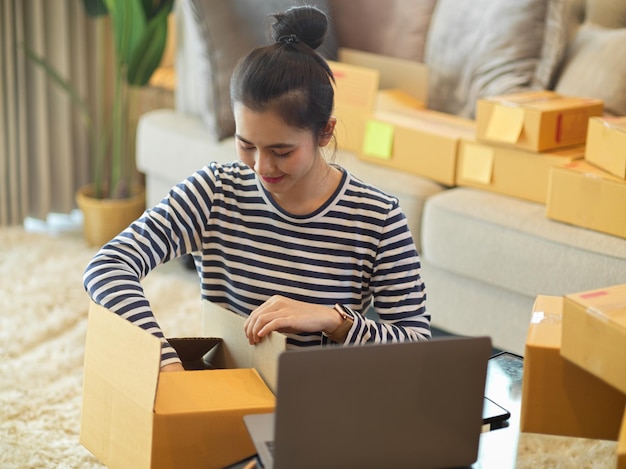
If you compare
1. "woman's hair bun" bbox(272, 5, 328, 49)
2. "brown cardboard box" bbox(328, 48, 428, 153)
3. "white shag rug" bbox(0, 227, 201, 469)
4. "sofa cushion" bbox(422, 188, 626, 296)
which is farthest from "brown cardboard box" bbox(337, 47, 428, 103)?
"woman's hair bun" bbox(272, 5, 328, 49)

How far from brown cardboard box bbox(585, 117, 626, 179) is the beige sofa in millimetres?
158

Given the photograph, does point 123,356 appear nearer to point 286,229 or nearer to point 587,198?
point 286,229

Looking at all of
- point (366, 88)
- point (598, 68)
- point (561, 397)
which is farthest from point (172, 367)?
point (598, 68)

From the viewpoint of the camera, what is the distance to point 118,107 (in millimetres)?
3043

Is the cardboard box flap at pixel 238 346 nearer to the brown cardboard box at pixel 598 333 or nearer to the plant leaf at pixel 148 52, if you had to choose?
the brown cardboard box at pixel 598 333

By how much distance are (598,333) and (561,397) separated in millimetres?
149

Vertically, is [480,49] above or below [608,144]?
above

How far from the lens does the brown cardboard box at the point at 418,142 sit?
7.56ft

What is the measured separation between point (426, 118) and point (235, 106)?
1329mm

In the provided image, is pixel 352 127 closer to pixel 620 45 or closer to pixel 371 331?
pixel 620 45

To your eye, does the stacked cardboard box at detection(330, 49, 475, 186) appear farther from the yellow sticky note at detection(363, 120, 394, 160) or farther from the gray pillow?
the gray pillow

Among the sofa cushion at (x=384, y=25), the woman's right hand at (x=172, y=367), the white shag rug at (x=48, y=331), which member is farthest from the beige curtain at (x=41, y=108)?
the woman's right hand at (x=172, y=367)

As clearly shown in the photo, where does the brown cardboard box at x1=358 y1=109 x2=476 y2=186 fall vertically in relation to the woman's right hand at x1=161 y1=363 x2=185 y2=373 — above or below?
above

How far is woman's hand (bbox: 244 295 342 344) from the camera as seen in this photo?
111cm
